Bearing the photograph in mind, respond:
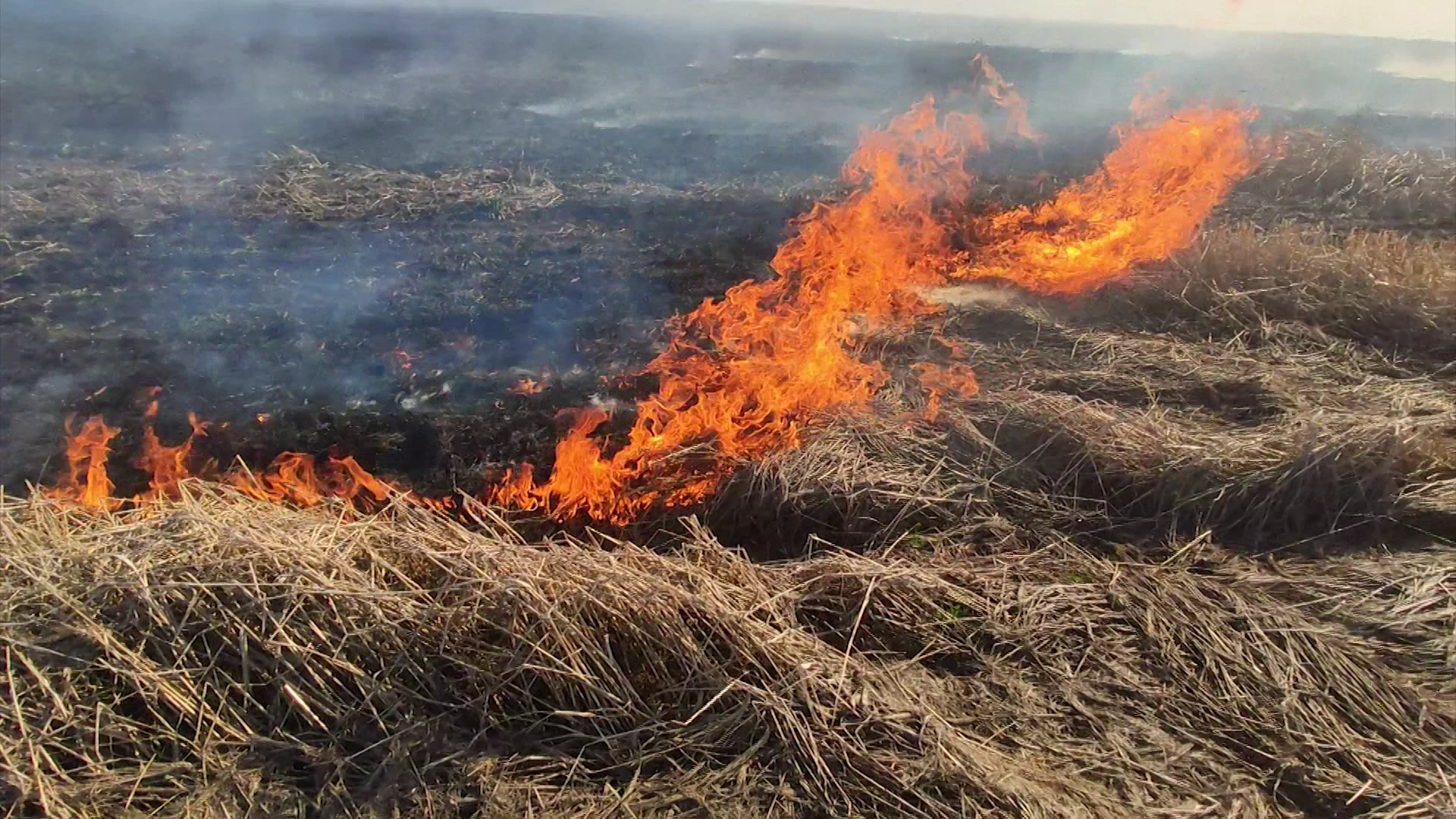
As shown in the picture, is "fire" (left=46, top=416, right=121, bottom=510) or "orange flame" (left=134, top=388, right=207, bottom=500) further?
"orange flame" (left=134, top=388, right=207, bottom=500)

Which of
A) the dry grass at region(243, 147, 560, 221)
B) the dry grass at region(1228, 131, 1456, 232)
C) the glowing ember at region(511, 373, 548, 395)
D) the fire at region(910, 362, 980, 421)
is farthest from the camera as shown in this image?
the dry grass at region(1228, 131, 1456, 232)

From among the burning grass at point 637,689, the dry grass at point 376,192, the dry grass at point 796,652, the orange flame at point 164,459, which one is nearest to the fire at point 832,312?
the orange flame at point 164,459

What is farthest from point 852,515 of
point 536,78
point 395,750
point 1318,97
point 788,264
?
point 1318,97

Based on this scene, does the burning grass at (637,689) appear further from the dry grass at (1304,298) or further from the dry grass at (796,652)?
the dry grass at (1304,298)

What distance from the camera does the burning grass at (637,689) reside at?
10.2ft

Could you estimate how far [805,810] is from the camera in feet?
10.0

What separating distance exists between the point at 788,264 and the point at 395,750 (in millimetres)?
6828

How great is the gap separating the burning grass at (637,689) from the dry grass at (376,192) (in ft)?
24.2

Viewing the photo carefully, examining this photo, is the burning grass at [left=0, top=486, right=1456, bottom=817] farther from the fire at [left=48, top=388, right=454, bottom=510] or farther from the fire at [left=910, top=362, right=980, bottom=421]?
the fire at [left=910, top=362, right=980, bottom=421]

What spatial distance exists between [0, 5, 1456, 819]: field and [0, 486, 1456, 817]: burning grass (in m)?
0.02

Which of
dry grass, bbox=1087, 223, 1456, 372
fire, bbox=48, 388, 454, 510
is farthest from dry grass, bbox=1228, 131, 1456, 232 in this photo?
fire, bbox=48, 388, 454, 510

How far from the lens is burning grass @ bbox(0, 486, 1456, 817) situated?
10.2ft

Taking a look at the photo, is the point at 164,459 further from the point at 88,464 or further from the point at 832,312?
the point at 832,312

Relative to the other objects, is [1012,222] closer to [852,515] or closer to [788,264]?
[788,264]
